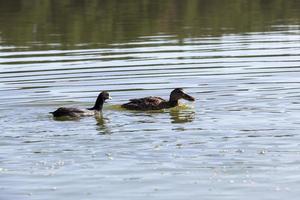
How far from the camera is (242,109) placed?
22.1 metres

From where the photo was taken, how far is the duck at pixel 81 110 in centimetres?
2212

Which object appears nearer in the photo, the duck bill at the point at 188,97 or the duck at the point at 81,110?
the duck at the point at 81,110

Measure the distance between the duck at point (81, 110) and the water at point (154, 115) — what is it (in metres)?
0.22

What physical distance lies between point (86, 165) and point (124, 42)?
21.7 metres

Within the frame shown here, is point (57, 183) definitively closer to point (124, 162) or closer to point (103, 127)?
point (124, 162)

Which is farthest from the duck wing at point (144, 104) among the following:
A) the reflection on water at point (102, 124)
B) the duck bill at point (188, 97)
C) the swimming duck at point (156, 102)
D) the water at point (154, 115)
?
the reflection on water at point (102, 124)

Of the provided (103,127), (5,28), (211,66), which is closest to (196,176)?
(103,127)

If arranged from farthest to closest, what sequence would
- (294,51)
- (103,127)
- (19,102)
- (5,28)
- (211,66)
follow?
(5,28) < (294,51) < (211,66) < (19,102) < (103,127)

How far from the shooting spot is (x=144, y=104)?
2312 cm

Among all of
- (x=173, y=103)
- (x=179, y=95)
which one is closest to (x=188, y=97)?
(x=179, y=95)

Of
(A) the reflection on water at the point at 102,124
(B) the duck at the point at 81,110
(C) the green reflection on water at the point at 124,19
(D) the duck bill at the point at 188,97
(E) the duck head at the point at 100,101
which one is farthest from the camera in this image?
(C) the green reflection on water at the point at 124,19

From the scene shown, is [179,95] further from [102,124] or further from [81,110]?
[102,124]

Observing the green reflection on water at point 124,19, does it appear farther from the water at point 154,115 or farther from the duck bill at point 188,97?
the duck bill at point 188,97

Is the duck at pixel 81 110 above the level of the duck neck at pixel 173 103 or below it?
above
